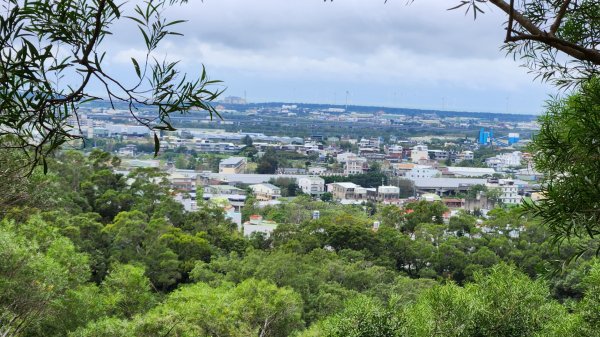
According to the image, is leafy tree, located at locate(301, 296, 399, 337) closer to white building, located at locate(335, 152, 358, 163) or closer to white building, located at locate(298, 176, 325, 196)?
white building, located at locate(298, 176, 325, 196)

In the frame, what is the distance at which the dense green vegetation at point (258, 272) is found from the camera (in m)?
4.91

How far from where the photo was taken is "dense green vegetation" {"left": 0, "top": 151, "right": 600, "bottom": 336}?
4906 mm

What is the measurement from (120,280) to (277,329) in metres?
1.86

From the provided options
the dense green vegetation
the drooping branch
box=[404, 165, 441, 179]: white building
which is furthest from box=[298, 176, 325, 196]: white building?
the drooping branch

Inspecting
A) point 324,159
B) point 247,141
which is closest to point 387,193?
point 324,159

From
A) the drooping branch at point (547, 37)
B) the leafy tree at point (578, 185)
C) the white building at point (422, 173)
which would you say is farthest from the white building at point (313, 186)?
the drooping branch at point (547, 37)

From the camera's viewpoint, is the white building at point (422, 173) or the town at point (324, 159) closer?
the town at point (324, 159)

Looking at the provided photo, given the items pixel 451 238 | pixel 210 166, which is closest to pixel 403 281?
pixel 451 238

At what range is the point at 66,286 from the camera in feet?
19.0

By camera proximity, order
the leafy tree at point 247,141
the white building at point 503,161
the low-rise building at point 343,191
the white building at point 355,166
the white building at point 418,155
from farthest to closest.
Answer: the leafy tree at point 247,141 → the white building at point 418,155 → the white building at point 503,161 → the white building at point 355,166 → the low-rise building at point 343,191

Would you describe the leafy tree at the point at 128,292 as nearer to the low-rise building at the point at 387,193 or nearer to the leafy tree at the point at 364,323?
the leafy tree at the point at 364,323

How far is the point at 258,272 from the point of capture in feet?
28.3

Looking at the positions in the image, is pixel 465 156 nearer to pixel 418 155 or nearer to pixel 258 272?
pixel 418 155

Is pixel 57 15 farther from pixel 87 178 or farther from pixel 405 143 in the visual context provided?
pixel 405 143
